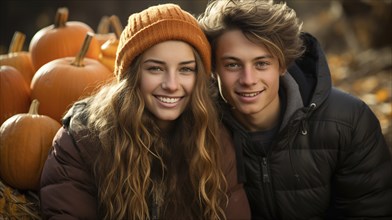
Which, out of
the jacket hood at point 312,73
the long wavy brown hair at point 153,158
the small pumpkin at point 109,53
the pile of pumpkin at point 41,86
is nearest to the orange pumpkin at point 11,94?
the pile of pumpkin at point 41,86

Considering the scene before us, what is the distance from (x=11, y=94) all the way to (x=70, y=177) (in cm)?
96

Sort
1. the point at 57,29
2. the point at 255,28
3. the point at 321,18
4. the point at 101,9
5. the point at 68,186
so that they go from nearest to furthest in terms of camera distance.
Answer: the point at 68,186 → the point at 255,28 → the point at 57,29 → the point at 321,18 → the point at 101,9

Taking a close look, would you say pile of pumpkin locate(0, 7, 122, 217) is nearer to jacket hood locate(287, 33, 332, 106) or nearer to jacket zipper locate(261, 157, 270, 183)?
jacket zipper locate(261, 157, 270, 183)

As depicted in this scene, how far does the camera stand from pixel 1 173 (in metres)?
3.17

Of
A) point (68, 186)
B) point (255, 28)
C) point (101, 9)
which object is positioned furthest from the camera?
point (101, 9)

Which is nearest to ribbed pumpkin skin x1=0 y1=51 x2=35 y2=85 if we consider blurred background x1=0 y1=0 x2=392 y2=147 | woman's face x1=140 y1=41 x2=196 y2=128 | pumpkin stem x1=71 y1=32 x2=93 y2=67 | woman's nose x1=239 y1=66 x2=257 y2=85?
pumpkin stem x1=71 y1=32 x2=93 y2=67

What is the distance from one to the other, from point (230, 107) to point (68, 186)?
3.76 ft

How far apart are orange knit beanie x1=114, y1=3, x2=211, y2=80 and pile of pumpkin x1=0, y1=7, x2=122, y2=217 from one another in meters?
0.39

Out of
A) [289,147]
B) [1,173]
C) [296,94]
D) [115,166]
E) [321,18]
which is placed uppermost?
[321,18]

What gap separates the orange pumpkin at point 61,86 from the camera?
343 cm

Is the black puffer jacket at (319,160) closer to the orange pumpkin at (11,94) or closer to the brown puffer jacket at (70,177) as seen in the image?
the brown puffer jacket at (70,177)

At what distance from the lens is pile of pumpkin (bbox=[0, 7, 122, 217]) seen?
3115 millimetres

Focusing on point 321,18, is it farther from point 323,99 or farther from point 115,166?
point 115,166

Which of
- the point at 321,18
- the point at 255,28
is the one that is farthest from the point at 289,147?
the point at 321,18
